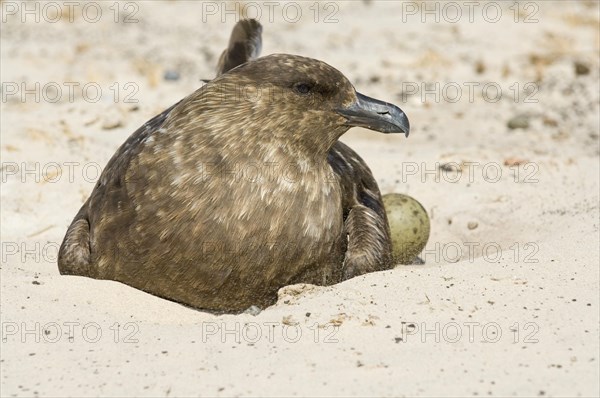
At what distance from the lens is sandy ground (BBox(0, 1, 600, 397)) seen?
3646mm

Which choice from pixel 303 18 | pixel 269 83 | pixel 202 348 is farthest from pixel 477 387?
pixel 303 18

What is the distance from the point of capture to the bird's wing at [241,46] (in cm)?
602

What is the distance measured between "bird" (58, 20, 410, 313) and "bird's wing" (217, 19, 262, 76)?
1301 millimetres

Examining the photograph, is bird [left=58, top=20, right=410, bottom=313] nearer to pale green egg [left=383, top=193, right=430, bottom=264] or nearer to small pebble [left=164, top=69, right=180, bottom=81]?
pale green egg [left=383, top=193, right=430, bottom=264]

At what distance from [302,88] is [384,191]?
2.49m

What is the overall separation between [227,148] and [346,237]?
81cm

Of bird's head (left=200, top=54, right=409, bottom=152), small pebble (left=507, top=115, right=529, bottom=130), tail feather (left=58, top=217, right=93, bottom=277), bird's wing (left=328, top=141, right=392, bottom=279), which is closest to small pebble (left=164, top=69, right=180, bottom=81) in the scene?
small pebble (left=507, top=115, right=529, bottom=130)

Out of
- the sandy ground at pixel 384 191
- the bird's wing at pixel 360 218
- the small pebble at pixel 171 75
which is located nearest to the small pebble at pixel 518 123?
the sandy ground at pixel 384 191

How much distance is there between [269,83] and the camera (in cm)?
461

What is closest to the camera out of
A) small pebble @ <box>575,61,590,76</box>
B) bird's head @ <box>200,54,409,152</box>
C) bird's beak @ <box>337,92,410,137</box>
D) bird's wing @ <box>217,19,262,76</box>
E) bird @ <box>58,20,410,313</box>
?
bird @ <box>58,20,410,313</box>

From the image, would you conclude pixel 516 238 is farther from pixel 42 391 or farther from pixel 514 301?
pixel 42 391

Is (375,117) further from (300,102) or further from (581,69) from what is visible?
(581,69)

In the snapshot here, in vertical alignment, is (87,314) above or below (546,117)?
below

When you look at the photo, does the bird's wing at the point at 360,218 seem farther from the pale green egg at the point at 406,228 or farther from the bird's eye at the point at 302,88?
the bird's eye at the point at 302,88
